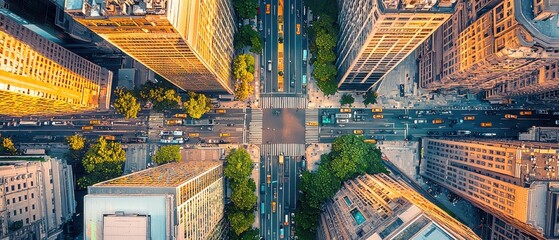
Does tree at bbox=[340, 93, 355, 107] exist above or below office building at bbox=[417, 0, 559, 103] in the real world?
below

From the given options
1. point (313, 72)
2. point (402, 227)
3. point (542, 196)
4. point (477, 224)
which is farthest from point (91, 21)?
point (477, 224)

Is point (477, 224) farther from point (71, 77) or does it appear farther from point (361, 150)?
point (71, 77)

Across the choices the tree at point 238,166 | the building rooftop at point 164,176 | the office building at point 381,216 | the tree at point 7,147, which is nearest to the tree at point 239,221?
the tree at point 238,166

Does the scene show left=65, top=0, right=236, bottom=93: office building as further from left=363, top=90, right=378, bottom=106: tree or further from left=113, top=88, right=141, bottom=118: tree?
left=363, top=90, right=378, bottom=106: tree

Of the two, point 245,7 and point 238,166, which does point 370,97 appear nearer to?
point 238,166

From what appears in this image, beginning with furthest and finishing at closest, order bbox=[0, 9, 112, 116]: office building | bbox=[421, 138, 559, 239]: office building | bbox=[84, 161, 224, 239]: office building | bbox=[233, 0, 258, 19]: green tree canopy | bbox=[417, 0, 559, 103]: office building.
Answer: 1. bbox=[233, 0, 258, 19]: green tree canopy
2. bbox=[0, 9, 112, 116]: office building
3. bbox=[421, 138, 559, 239]: office building
4. bbox=[417, 0, 559, 103]: office building
5. bbox=[84, 161, 224, 239]: office building

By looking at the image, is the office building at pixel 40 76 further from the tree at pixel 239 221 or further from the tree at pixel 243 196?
the tree at pixel 239 221

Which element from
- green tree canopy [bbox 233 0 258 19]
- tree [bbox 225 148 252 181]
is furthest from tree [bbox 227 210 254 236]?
green tree canopy [bbox 233 0 258 19]
